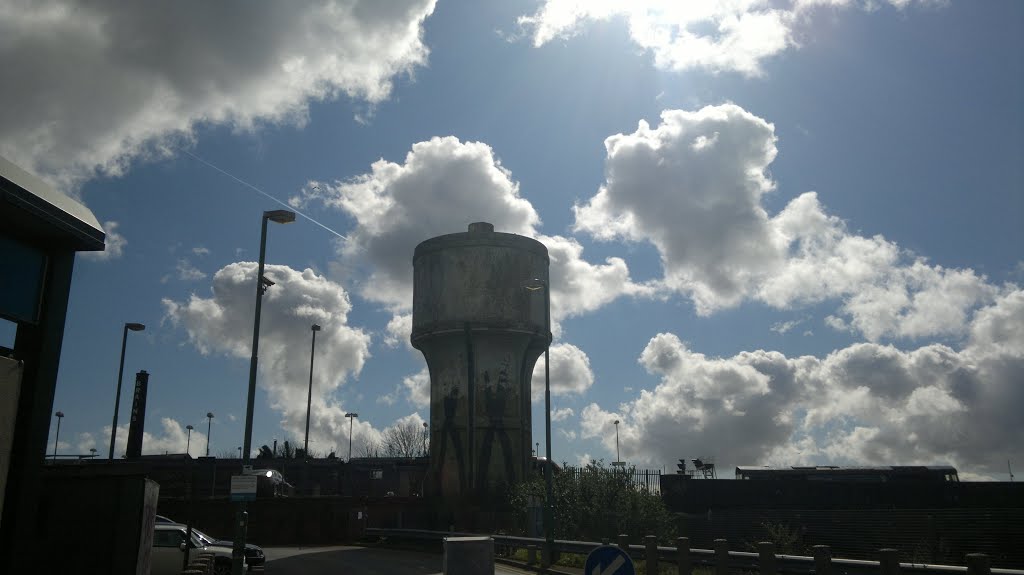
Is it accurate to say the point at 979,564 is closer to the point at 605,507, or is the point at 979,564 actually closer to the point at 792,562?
the point at 792,562

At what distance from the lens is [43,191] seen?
1056cm

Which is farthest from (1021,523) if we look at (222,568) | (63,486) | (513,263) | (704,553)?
(63,486)

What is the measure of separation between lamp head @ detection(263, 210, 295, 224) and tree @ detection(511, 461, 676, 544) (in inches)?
537

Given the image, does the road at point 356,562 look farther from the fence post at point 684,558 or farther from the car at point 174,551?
the fence post at point 684,558

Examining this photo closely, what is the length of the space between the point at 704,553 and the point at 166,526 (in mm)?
12810

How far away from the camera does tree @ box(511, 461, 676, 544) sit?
25.7 metres

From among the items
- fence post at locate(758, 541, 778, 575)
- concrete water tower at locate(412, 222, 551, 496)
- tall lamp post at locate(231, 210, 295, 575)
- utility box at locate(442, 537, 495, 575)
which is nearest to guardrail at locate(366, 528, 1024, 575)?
fence post at locate(758, 541, 778, 575)

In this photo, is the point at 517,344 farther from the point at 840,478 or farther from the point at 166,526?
the point at 840,478

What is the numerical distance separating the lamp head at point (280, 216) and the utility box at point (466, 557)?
12.4 metres

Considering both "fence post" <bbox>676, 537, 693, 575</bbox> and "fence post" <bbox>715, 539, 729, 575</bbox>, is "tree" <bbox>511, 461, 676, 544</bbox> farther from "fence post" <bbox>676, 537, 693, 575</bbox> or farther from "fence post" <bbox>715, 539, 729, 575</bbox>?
"fence post" <bbox>715, 539, 729, 575</bbox>

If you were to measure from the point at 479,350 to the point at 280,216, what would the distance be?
74.3ft

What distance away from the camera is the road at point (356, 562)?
23.0m

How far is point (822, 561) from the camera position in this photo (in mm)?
12180

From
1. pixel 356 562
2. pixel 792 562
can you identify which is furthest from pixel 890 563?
pixel 356 562
